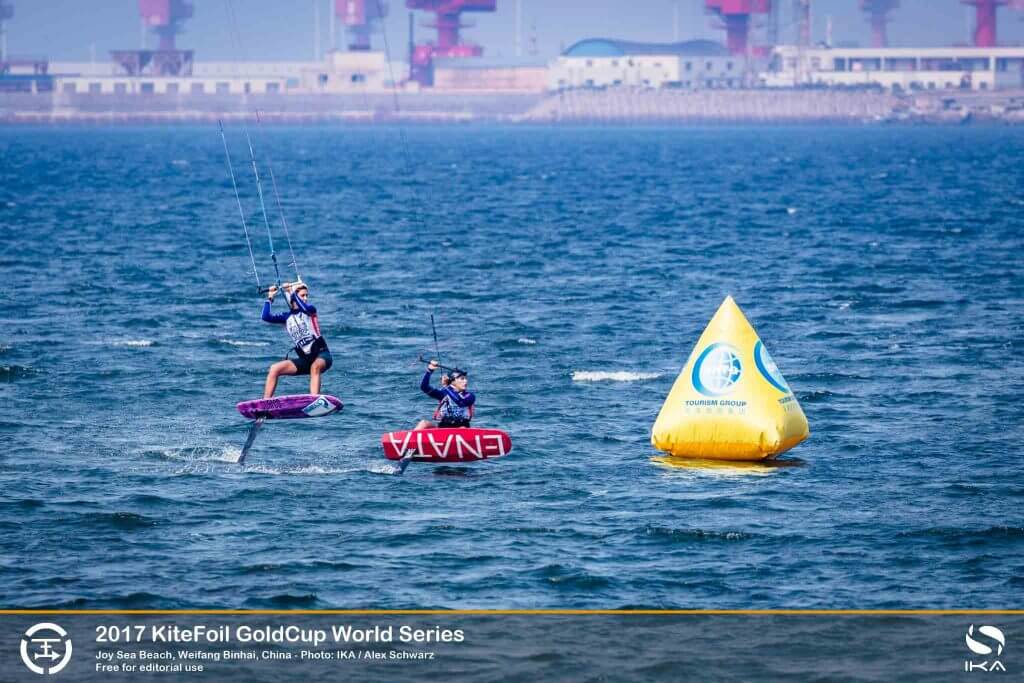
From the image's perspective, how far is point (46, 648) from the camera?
19547 millimetres

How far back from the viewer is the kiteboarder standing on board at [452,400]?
1097 inches

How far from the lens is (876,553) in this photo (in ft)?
76.9

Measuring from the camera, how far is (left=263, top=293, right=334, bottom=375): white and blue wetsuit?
28438mm

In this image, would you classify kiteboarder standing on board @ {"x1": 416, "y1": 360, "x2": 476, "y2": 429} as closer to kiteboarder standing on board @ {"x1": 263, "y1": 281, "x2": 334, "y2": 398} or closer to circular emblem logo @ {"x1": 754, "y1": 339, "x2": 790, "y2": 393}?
kiteboarder standing on board @ {"x1": 263, "y1": 281, "x2": 334, "y2": 398}

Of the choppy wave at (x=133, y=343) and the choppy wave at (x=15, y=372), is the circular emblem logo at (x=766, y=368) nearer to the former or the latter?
the choppy wave at (x=15, y=372)

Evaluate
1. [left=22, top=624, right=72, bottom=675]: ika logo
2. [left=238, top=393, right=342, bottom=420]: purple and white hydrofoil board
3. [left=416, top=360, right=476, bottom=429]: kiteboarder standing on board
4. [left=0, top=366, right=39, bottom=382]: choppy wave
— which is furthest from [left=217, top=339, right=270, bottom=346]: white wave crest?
[left=22, top=624, right=72, bottom=675]: ika logo

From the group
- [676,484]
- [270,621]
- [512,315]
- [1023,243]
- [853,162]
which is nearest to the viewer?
[270,621]

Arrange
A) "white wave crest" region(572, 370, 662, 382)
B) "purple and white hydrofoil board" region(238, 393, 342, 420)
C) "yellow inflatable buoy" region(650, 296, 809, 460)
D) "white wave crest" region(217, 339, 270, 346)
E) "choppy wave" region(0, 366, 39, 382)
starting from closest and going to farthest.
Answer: "yellow inflatable buoy" region(650, 296, 809, 460) < "purple and white hydrofoil board" region(238, 393, 342, 420) < "choppy wave" region(0, 366, 39, 382) < "white wave crest" region(572, 370, 662, 382) < "white wave crest" region(217, 339, 270, 346)

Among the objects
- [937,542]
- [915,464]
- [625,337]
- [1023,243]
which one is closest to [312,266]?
[625,337]

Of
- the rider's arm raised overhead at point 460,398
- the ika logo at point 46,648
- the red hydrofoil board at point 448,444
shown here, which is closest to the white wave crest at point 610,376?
the red hydrofoil board at point 448,444

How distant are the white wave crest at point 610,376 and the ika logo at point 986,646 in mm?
17843

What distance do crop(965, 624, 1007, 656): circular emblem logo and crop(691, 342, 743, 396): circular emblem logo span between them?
7615 mm

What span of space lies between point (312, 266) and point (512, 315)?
55.2 feet

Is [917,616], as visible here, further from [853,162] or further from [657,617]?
[853,162]
